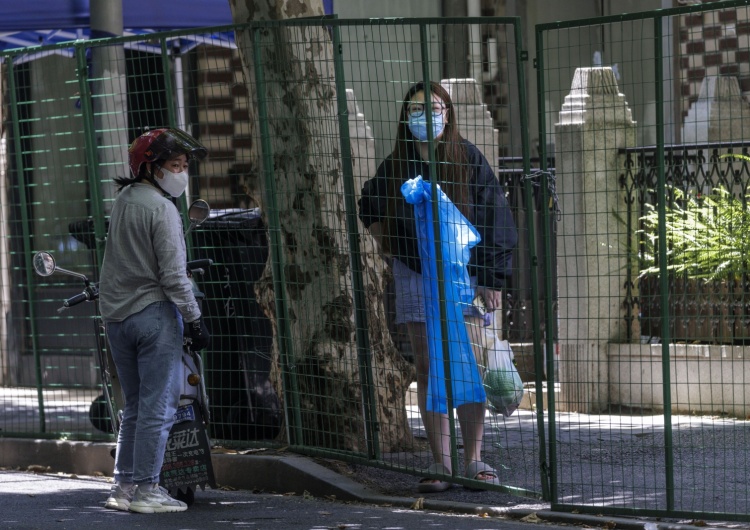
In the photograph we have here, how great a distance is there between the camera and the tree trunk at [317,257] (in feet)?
25.7

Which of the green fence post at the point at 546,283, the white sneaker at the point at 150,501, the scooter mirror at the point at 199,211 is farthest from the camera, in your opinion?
the scooter mirror at the point at 199,211

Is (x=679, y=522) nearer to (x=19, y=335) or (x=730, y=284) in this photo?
(x=730, y=284)

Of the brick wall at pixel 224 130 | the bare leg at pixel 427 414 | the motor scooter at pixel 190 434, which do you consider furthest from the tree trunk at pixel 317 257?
the motor scooter at pixel 190 434

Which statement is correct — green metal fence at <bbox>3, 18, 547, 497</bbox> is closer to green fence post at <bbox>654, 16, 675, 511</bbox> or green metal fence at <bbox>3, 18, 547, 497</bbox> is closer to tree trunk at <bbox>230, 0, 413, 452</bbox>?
tree trunk at <bbox>230, 0, 413, 452</bbox>

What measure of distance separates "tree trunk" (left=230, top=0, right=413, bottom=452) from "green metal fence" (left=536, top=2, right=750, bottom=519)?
1040mm

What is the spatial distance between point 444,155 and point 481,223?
1.27ft

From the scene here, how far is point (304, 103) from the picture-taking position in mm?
7840

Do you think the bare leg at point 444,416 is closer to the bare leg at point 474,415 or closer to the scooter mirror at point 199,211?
the bare leg at point 474,415

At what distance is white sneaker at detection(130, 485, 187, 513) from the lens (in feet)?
22.5

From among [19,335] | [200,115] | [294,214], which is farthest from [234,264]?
[19,335]

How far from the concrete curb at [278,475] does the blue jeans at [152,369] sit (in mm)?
1023

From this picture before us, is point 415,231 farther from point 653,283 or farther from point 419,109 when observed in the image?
point 653,283

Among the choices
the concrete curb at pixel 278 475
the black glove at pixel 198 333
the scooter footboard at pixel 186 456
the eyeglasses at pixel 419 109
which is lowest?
the concrete curb at pixel 278 475

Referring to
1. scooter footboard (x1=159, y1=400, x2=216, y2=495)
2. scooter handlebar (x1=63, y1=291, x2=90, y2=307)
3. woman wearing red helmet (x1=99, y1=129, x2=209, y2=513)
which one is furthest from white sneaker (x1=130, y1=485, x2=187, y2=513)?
scooter handlebar (x1=63, y1=291, x2=90, y2=307)
